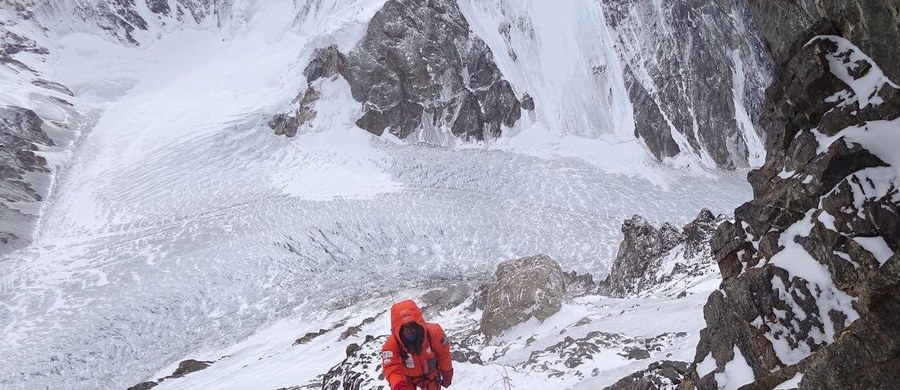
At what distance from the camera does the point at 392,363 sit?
Result: 7215 millimetres

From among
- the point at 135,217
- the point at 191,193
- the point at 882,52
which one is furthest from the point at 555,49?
the point at 882,52

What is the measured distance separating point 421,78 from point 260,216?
68.8 ft

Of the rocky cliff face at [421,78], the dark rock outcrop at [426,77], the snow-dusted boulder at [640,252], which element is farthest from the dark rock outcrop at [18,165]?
the snow-dusted boulder at [640,252]

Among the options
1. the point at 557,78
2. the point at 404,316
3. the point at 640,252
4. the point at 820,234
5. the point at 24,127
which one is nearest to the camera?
the point at 820,234

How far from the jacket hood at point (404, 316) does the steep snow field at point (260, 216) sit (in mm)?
12867

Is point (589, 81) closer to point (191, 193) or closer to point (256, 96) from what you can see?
point (256, 96)

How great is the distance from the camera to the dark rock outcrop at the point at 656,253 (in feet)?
72.1

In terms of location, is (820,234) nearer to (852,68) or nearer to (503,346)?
(852,68)

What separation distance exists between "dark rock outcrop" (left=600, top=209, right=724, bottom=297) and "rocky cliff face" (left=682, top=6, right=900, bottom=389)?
13.7 m

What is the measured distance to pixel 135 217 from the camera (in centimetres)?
3922

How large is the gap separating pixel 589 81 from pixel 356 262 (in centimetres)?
3025

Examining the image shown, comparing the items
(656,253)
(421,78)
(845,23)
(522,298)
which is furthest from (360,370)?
(421,78)

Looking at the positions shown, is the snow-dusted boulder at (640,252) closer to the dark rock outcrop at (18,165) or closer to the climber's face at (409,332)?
the climber's face at (409,332)

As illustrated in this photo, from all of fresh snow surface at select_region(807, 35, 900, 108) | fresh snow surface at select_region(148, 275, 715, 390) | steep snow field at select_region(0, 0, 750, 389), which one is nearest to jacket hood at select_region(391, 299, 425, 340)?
fresh snow surface at select_region(148, 275, 715, 390)
